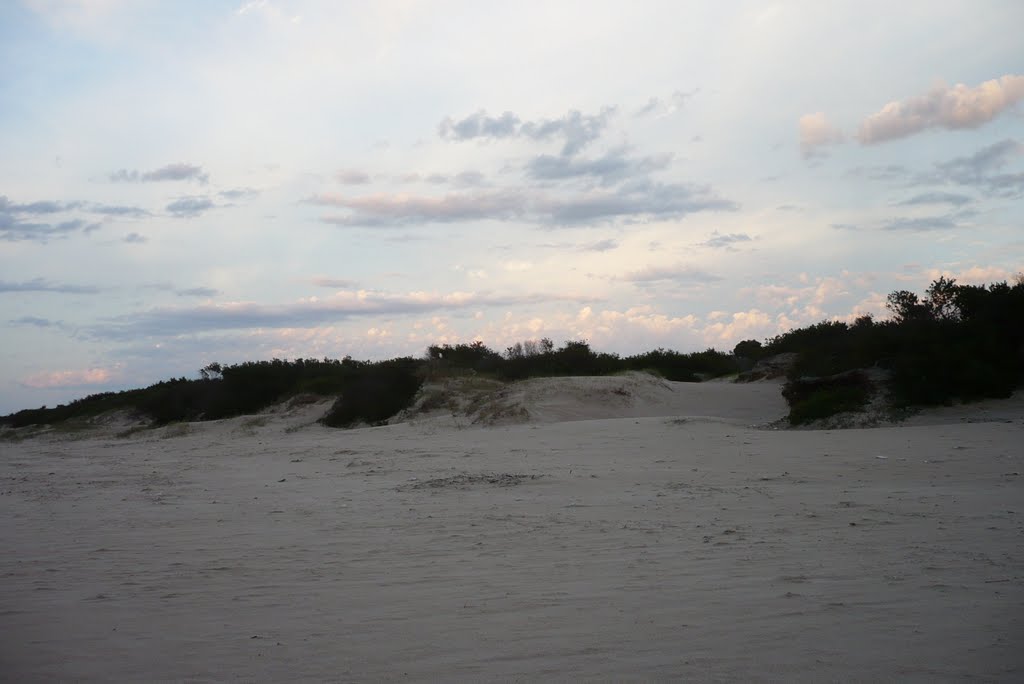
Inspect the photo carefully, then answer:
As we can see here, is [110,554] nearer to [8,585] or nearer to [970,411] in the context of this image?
[8,585]

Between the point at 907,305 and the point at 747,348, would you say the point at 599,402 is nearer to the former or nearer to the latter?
the point at 907,305

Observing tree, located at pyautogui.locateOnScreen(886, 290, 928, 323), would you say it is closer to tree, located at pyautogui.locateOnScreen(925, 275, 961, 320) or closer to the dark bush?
tree, located at pyautogui.locateOnScreen(925, 275, 961, 320)

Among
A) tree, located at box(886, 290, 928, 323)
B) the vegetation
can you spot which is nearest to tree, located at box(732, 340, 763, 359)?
the vegetation

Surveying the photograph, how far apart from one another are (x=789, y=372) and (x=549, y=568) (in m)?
17.7

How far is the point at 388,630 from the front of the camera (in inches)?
189

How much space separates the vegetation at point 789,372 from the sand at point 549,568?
100 inches

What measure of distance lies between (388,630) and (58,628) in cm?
215

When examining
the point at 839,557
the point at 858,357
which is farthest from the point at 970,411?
the point at 839,557

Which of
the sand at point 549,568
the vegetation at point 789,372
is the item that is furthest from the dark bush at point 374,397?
the sand at point 549,568

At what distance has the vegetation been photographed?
50.0 feet

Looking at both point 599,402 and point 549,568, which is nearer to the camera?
point 549,568

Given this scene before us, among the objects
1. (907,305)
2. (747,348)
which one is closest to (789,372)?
(907,305)

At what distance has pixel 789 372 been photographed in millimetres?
22125

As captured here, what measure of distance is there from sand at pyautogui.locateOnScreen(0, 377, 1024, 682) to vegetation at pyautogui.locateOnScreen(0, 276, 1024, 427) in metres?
2.55
